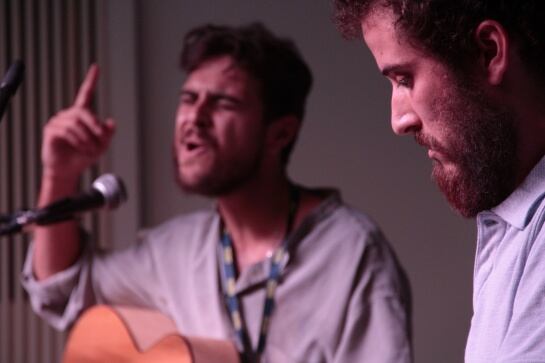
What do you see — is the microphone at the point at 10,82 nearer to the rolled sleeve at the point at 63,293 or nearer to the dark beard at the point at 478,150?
the dark beard at the point at 478,150

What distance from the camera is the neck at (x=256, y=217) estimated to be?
1.98 meters

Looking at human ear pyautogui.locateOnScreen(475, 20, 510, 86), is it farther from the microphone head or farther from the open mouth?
the open mouth

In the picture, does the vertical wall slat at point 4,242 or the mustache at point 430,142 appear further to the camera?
the vertical wall slat at point 4,242

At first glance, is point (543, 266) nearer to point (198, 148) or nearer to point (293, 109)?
point (198, 148)

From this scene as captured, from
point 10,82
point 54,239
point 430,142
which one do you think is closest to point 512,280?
point 430,142

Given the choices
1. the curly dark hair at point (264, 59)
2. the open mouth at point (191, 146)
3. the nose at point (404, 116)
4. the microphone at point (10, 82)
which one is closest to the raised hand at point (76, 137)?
the open mouth at point (191, 146)

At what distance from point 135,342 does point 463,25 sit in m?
1.13

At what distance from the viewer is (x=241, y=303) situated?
6.22 ft

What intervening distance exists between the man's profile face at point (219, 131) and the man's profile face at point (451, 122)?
1.02 m

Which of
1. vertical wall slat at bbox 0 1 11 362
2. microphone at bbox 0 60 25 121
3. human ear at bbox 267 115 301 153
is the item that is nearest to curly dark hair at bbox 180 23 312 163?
human ear at bbox 267 115 301 153

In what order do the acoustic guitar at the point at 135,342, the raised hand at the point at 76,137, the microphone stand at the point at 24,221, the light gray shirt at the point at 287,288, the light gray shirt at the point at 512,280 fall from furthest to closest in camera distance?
the raised hand at the point at 76,137
the light gray shirt at the point at 287,288
the acoustic guitar at the point at 135,342
the microphone stand at the point at 24,221
the light gray shirt at the point at 512,280

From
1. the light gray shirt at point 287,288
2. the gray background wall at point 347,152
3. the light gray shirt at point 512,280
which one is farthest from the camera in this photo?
the gray background wall at point 347,152

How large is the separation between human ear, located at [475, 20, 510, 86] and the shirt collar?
12 centimetres

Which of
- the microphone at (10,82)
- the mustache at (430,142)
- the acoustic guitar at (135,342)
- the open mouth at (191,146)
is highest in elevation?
the microphone at (10,82)
